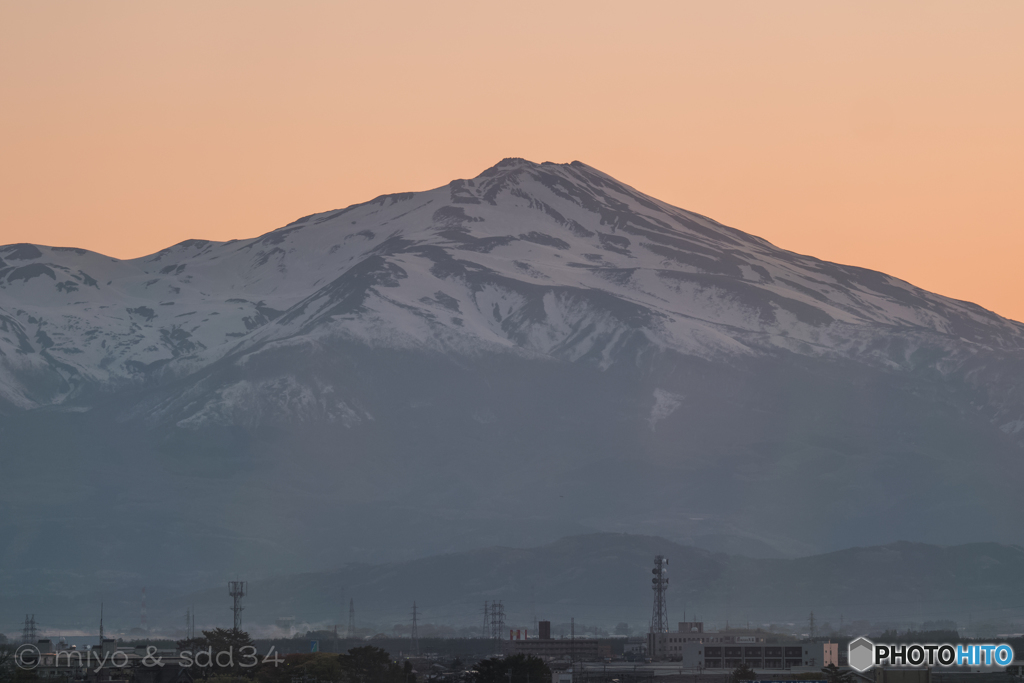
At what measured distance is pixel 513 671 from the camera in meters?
132

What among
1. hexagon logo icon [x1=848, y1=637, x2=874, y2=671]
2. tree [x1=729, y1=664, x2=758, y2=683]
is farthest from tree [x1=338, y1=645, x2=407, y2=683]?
hexagon logo icon [x1=848, y1=637, x2=874, y2=671]

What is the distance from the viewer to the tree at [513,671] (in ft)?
422

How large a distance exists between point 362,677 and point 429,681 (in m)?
22.4

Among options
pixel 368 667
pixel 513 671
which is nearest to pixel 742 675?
pixel 513 671

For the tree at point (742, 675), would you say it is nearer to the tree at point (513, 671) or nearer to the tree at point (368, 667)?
the tree at point (513, 671)

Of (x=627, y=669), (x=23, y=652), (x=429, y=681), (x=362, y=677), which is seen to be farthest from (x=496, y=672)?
(x=627, y=669)

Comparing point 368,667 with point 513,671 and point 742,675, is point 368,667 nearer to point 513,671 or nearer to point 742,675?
point 513,671

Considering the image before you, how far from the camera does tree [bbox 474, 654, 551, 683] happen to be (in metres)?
129

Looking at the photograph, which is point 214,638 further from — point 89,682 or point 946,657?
point 946,657

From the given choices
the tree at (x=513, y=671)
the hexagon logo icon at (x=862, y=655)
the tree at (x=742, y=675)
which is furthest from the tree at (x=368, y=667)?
the hexagon logo icon at (x=862, y=655)

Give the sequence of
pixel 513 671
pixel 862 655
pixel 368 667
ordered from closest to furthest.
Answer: pixel 862 655 < pixel 368 667 < pixel 513 671

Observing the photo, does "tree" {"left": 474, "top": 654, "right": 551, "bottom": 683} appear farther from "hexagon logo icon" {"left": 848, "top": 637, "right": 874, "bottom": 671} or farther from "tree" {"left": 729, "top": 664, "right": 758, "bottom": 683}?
"hexagon logo icon" {"left": 848, "top": 637, "right": 874, "bottom": 671}

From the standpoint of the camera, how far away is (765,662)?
18762 cm

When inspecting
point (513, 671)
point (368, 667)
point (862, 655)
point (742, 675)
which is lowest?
point (742, 675)
